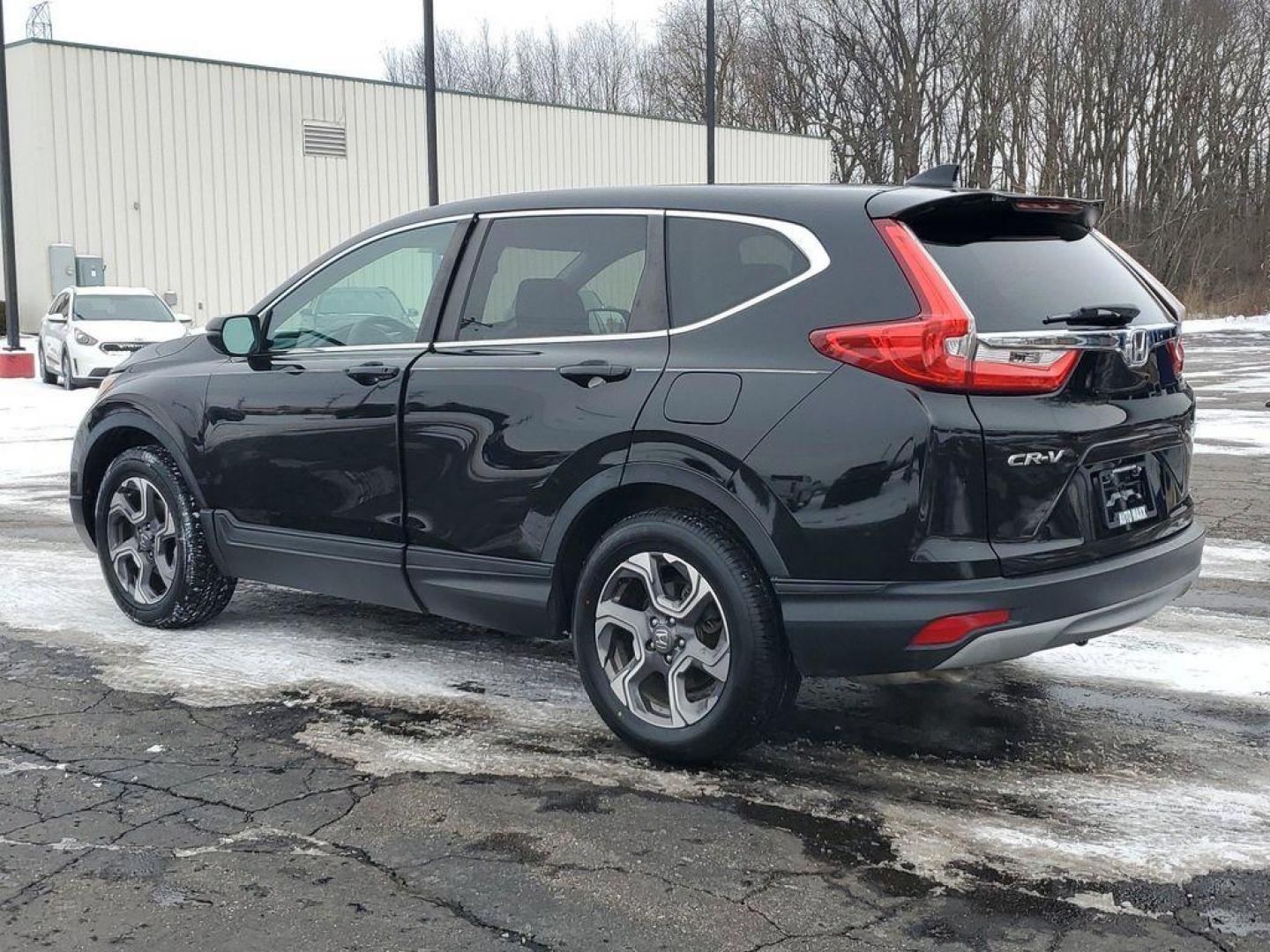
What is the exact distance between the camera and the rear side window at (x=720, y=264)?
13.9 ft

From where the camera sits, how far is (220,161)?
33500 mm

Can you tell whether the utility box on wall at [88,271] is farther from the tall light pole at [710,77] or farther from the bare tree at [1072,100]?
the bare tree at [1072,100]

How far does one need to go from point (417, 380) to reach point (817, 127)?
53340 mm

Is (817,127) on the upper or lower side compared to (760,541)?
upper

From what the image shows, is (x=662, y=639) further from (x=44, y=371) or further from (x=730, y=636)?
(x=44, y=371)

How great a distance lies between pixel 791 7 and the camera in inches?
2153

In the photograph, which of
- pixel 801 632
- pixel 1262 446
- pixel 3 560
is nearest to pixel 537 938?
pixel 801 632

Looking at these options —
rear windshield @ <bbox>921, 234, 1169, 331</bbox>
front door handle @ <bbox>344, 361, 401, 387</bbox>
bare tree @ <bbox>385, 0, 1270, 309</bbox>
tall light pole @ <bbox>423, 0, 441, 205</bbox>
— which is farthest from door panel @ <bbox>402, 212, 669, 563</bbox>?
bare tree @ <bbox>385, 0, 1270, 309</bbox>

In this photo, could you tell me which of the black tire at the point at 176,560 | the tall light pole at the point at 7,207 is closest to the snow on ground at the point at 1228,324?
the tall light pole at the point at 7,207

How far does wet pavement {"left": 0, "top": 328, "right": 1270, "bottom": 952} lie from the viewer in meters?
3.27

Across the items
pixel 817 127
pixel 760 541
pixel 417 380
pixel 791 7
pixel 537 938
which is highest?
pixel 791 7

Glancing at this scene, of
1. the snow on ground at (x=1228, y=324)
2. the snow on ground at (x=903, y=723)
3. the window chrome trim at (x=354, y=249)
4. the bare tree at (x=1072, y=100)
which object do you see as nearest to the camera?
the snow on ground at (x=903, y=723)

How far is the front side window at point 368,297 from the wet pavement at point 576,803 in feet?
4.08

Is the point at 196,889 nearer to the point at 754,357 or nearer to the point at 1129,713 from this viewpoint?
the point at 754,357
